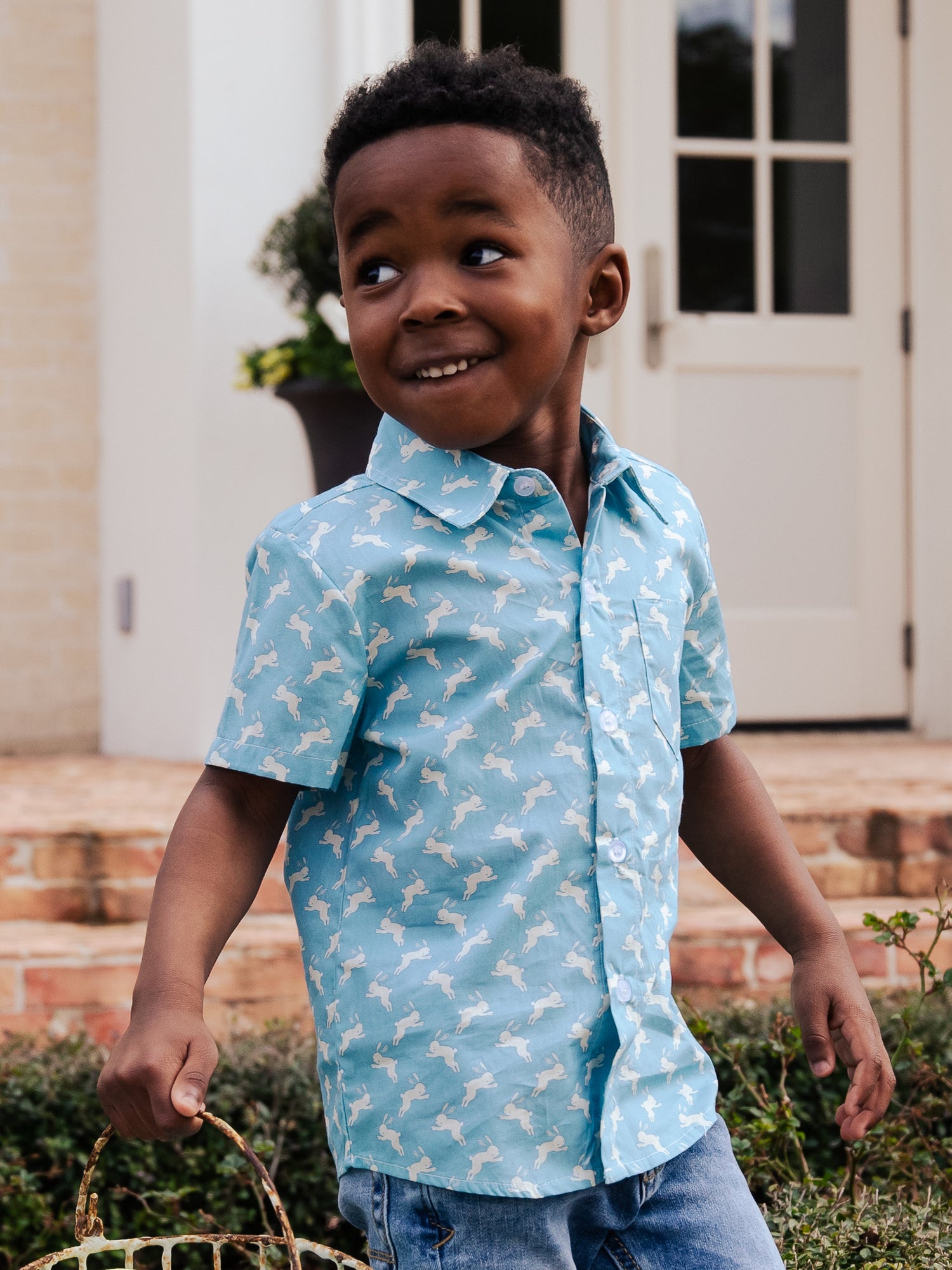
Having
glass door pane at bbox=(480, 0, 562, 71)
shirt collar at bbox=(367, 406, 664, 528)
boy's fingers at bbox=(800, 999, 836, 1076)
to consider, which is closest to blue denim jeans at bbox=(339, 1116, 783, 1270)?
boy's fingers at bbox=(800, 999, 836, 1076)

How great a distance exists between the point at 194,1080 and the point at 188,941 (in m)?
0.11

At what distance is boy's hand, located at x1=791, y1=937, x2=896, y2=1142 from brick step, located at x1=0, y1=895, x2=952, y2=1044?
135 cm

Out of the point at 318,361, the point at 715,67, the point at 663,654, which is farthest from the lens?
the point at 715,67

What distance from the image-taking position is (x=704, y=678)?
146 centimetres

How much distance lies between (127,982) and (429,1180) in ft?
5.52

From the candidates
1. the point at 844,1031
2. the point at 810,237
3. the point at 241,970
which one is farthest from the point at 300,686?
the point at 810,237

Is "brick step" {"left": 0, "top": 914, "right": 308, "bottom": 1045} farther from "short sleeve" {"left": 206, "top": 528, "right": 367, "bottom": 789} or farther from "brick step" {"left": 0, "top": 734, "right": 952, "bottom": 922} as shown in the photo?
"short sleeve" {"left": 206, "top": 528, "right": 367, "bottom": 789}

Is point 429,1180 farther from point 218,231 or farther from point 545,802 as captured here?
point 218,231

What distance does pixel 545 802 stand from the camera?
1173 millimetres

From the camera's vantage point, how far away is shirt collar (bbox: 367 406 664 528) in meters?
1.22

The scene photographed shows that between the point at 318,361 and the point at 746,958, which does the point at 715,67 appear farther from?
the point at 746,958

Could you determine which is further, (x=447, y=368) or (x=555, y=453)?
(x=555, y=453)

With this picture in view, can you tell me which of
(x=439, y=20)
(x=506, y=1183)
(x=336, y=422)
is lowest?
(x=506, y=1183)

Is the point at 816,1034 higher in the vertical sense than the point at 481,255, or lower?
lower
